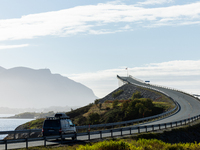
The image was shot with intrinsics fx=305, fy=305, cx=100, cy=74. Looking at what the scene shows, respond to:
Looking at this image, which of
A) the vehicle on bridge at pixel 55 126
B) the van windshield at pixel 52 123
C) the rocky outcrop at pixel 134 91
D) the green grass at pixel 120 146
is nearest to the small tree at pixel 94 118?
the rocky outcrop at pixel 134 91

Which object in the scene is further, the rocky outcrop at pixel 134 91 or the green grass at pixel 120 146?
the rocky outcrop at pixel 134 91

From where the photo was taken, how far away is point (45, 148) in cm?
2042

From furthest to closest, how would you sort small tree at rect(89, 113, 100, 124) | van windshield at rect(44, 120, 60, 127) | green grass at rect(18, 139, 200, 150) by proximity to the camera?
small tree at rect(89, 113, 100, 124)
van windshield at rect(44, 120, 60, 127)
green grass at rect(18, 139, 200, 150)

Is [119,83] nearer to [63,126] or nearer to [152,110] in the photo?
[152,110]

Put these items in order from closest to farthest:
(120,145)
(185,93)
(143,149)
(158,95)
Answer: (120,145), (143,149), (158,95), (185,93)

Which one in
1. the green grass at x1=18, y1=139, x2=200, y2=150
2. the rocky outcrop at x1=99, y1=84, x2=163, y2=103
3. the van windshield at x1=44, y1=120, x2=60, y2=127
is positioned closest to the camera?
the green grass at x1=18, y1=139, x2=200, y2=150

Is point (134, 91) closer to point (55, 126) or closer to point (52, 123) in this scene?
point (52, 123)

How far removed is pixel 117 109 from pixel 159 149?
52.4 m

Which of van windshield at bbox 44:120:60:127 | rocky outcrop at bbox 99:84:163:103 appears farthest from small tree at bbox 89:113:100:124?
van windshield at bbox 44:120:60:127

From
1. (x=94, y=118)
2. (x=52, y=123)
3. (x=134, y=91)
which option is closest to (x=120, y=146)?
(x=52, y=123)

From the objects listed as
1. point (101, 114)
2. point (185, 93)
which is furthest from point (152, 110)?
point (185, 93)

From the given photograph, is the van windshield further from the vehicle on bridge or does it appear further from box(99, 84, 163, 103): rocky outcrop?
box(99, 84, 163, 103): rocky outcrop

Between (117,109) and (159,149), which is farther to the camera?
(117,109)

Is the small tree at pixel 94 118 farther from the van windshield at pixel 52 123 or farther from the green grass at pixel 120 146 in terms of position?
the green grass at pixel 120 146
